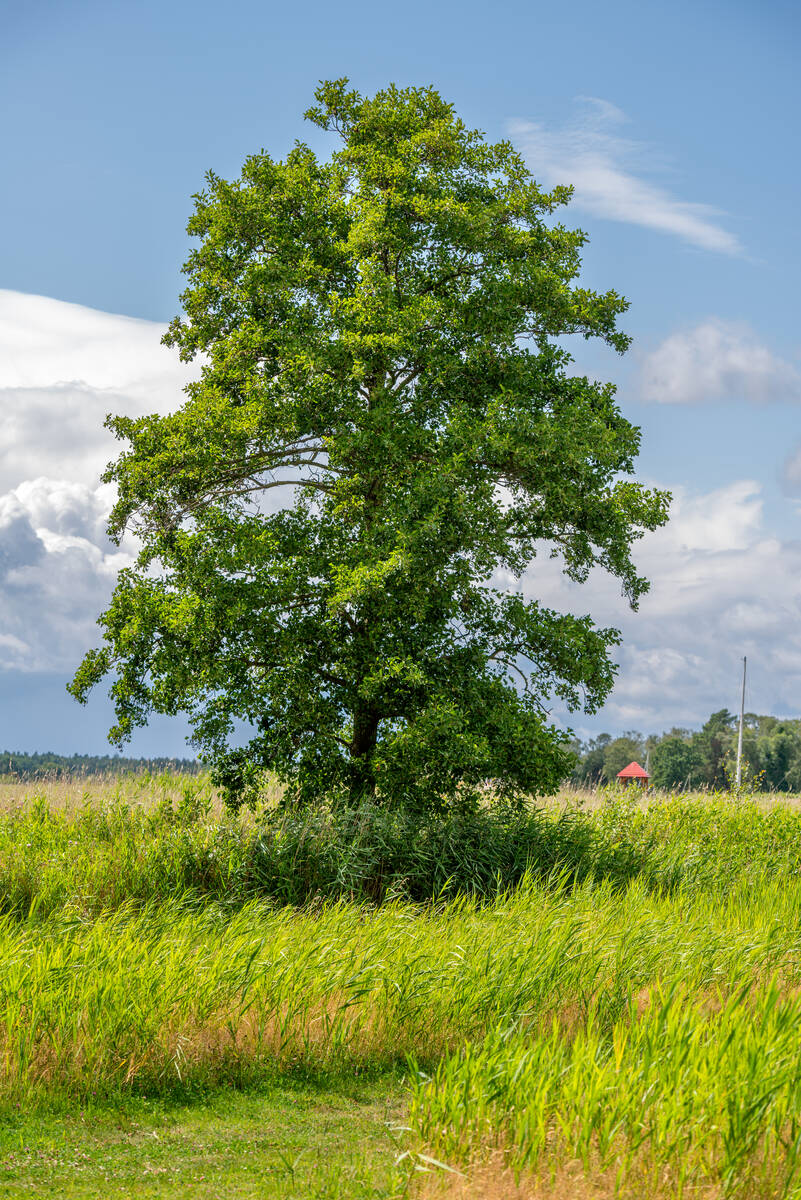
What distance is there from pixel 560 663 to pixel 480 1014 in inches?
270

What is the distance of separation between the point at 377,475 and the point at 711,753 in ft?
233

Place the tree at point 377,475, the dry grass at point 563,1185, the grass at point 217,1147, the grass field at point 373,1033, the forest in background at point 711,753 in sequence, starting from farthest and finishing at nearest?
the forest in background at point 711,753 < the tree at point 377,475 < the grass at point 217,1147 < the grass field at point 373,1033 < the dry grass at point 563,1185

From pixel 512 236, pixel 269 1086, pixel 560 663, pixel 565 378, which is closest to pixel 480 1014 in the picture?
pixel 269 1086

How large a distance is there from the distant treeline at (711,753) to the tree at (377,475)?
52.2m

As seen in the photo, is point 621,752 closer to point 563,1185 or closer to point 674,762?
point 674,762

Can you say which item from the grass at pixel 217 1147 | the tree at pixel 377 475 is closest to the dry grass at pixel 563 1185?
the grass at pixel 217 1147

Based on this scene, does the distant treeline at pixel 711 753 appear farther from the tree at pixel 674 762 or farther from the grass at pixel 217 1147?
the grass at pixel 217 1147

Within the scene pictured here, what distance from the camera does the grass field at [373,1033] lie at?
5305 mm

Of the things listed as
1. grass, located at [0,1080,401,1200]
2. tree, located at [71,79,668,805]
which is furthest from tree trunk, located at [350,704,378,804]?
grass, located at [0,1080,401,1200]

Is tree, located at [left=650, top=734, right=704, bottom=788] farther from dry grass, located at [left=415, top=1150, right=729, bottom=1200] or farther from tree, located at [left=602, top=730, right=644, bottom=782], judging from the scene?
dry grass, located at [left=415, top=1150, right=729, bottom=1200]

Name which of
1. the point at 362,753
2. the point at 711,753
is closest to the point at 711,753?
the point at 711,753

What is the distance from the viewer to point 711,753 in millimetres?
79188

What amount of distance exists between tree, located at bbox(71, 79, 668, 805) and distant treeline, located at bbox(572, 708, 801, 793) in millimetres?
52177

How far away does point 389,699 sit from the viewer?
13031mm
